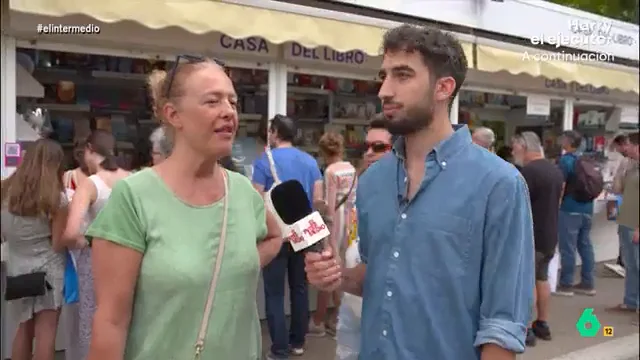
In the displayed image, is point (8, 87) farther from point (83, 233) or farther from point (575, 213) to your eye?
point (575, 213)

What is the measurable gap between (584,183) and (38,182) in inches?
237

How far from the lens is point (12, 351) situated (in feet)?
14.6

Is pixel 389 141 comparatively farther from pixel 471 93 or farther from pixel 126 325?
pixel 471 93

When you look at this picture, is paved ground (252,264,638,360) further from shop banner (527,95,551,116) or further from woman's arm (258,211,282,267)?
woman's arm (258,211,282,267)

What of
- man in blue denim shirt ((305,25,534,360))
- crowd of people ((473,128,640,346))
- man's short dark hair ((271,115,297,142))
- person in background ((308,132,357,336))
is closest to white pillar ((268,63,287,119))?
person in background ((308,132,357,336))

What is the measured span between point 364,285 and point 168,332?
0.64m

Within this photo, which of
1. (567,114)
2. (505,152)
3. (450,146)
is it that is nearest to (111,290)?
(450,146)

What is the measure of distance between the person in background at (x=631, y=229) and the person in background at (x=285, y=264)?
3826 mm

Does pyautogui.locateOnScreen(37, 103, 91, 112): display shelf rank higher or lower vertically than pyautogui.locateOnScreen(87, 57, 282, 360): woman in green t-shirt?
higher

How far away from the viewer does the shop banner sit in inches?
365

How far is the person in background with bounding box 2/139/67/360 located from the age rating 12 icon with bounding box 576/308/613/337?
194 inches

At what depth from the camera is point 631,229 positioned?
773 centimetres

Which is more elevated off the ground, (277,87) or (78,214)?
(277,87)

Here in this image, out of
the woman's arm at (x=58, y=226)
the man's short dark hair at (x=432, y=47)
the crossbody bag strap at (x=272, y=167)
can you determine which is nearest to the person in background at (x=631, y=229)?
the crossbody bag strap at (x=272, y=167)
